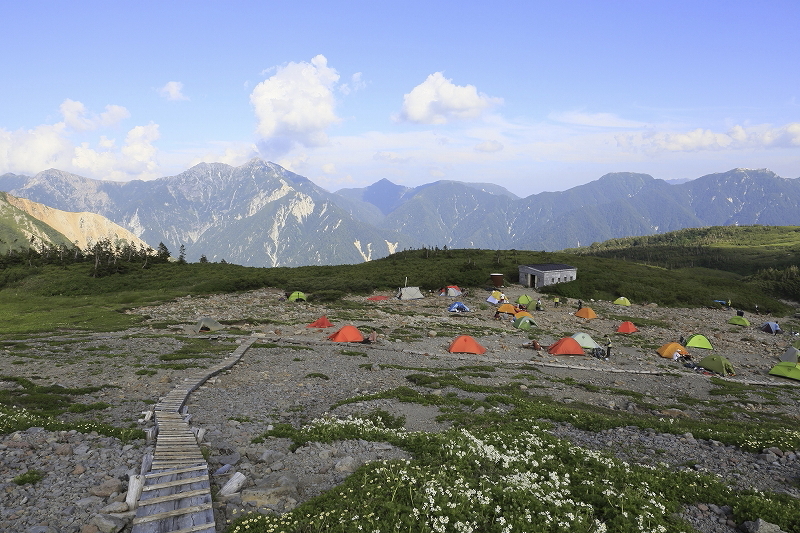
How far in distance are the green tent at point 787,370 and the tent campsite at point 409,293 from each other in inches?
1682

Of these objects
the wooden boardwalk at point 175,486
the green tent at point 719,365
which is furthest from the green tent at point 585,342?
the wooden boardwalk at point 175,486

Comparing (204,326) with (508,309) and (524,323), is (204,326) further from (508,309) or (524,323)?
(508,309)

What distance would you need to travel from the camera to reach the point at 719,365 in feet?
106

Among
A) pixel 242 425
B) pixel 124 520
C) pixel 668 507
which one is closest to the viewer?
pixel 124 520

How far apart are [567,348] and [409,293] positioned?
108ft

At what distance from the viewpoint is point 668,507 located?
977 cm

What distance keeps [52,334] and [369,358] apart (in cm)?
2597

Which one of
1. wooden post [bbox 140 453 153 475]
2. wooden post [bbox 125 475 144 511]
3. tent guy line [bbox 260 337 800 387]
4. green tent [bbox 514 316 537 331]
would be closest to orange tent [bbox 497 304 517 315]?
green tent [bbox 514 316 537 331]

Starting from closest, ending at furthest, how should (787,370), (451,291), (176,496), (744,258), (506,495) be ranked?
(176,496) < (506,495) < (787,370) < (451,291) < (744,258)

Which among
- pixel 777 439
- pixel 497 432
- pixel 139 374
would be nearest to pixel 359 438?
pixel 497 432

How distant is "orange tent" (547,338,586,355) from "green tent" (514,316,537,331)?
10366mm

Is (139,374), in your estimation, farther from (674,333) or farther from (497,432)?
(674,333)

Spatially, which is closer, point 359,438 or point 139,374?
point 359,438

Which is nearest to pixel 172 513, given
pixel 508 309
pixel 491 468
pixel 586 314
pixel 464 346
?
pixel 491 468
